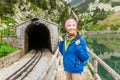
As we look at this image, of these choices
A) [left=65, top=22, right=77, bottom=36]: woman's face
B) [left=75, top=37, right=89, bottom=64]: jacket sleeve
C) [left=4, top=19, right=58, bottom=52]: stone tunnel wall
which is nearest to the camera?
[left=75, top=37, right=89, bottom=64]: jacket sleeve

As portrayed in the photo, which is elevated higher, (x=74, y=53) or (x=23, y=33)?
(x=23, y=33)

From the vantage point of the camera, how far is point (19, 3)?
5562cm

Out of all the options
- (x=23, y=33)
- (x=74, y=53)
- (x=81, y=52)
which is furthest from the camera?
(x=23, y=33)

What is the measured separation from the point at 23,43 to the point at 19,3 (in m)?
24.4

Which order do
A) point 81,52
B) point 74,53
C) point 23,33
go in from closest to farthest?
point 81,52 → point 74,53 → point 23,33

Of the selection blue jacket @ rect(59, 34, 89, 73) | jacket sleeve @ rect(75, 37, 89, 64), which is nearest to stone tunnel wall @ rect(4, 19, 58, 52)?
blue jacket @ rect(59, 34, 89, 73)

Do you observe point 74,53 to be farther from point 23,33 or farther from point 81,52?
point 23,33

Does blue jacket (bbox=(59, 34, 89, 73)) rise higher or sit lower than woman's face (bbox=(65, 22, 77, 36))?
lower

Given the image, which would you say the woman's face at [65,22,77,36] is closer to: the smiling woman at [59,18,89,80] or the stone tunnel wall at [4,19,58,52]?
the smiling woman at [59,18,89,80]

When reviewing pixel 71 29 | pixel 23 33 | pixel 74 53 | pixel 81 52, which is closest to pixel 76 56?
pixel 74 53

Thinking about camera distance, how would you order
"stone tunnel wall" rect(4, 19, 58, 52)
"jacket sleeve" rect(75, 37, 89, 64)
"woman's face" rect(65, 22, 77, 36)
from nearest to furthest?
"jacket sleeve" rect(75, 37, 89, 64) < "woman's face" rect(65, 22, 77, 36) < "stone tunnel wall" rect(4, 19, 58, 52)

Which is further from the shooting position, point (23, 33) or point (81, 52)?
point (23, 33)

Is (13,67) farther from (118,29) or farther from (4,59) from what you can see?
(118,29)

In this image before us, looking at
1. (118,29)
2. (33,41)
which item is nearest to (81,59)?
(33,41)
